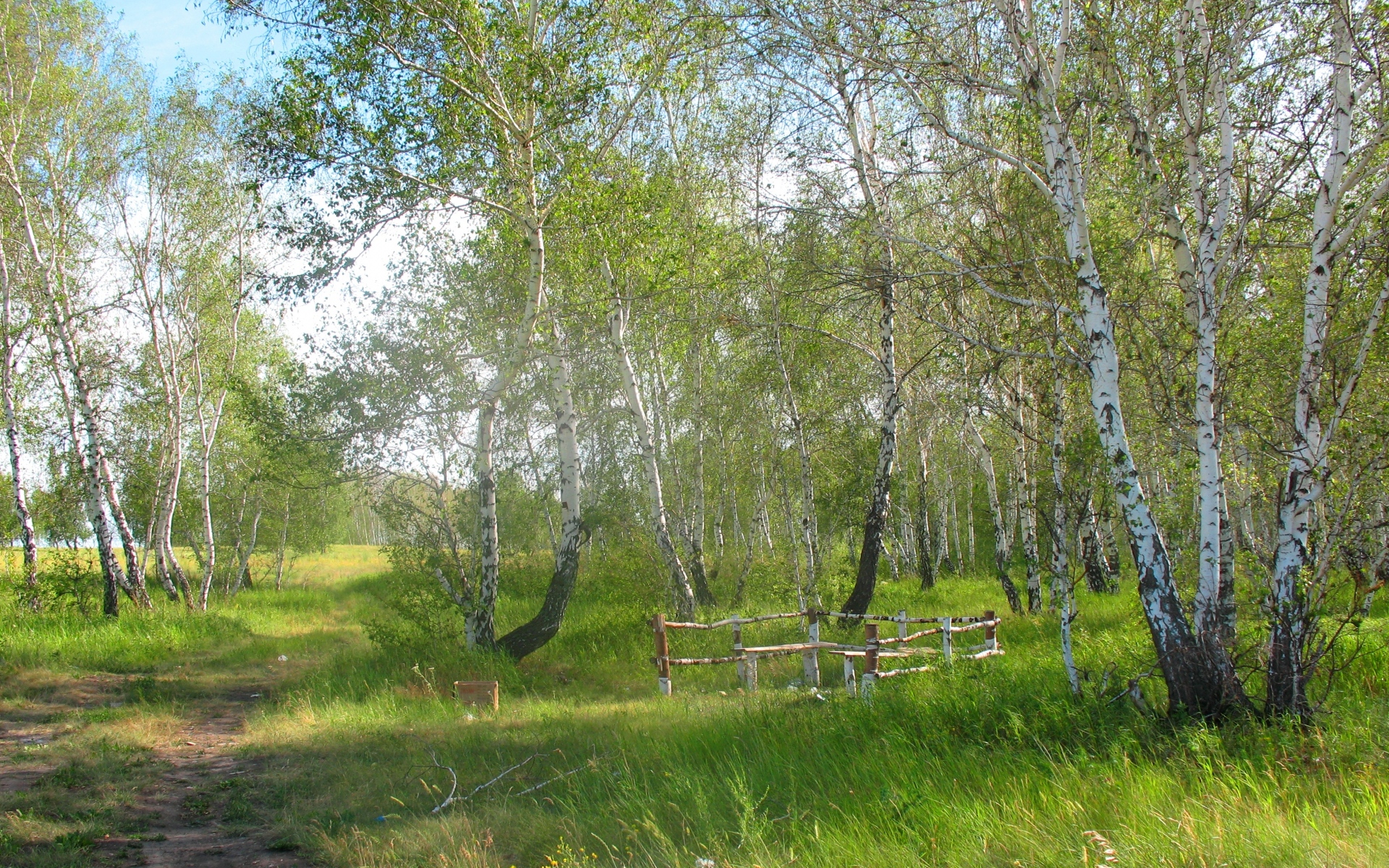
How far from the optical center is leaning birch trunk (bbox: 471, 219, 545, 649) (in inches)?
460

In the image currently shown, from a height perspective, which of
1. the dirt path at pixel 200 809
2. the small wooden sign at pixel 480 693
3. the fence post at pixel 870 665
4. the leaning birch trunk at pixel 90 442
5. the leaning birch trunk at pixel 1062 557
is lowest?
the dirt path at pixel 200 809

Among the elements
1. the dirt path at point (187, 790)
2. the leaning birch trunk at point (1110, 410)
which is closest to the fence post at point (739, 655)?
the leaning birch trunk at point (1110, 410)

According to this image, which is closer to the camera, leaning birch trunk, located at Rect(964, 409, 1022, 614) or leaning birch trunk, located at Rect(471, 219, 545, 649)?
leaning birch trunk, located at Rect(471, 219, 545, 649)

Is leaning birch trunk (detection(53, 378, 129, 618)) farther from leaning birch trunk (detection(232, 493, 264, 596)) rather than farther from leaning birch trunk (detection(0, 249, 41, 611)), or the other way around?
leaning birch trunk (detection(232, 493, 264, 596))

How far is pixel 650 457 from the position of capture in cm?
1429

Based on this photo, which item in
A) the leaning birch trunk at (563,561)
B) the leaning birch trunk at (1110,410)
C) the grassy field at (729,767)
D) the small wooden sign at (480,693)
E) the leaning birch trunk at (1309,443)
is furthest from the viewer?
the leaning birch trunk at (563,561)

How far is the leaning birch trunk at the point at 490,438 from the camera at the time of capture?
38.3 ft

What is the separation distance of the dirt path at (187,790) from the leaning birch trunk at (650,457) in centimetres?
687

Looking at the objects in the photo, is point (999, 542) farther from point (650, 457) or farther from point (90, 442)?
point (90, 442)

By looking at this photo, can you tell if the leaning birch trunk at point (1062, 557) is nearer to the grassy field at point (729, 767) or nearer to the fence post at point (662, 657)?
the grassy field at point (729, 767)

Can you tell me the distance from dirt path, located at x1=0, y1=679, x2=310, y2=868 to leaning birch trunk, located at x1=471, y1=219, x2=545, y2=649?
11.2 feet

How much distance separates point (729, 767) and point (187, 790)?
5.02 meters

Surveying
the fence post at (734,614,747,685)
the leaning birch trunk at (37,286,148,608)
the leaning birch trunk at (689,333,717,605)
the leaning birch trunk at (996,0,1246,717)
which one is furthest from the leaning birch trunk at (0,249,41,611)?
the leaning birch trunk at (996,0,1246,717)

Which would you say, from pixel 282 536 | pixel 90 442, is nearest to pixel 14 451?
pixel 90 442
